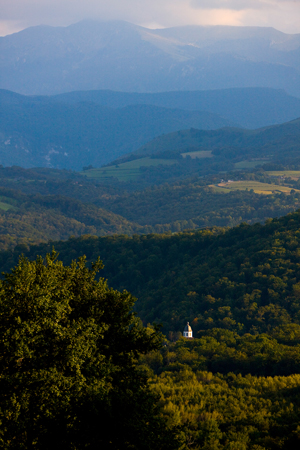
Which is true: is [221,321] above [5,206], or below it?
above

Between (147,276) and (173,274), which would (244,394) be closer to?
(173,274)

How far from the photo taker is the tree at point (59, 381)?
15891mm

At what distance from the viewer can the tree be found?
15891mm

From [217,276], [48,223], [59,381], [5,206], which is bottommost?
[48,223]

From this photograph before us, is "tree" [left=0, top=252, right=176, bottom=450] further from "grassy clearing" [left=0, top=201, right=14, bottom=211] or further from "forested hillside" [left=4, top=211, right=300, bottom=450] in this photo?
"grassy clearing" [left=0, top=201, right=14, bottom=211]

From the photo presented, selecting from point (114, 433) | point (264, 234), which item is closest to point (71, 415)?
point (114, 433)

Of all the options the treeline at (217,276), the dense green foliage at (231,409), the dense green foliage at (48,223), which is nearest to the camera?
the dense green foliage at (231,409)

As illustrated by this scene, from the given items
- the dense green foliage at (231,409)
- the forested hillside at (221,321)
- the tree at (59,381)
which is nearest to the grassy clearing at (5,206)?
the forested hillside at (221,321)

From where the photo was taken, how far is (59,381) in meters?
16.0

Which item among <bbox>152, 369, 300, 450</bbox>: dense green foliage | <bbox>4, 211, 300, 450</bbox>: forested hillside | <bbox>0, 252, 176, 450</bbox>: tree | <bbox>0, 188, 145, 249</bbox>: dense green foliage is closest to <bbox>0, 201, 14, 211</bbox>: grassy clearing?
<bbox>0, 188, 145, 249</bbox>: dense green foliage

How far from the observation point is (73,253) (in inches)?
3787

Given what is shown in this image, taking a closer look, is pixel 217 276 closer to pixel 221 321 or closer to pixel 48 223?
pixel 221 321

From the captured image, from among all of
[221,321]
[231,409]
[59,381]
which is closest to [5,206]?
[221,321]

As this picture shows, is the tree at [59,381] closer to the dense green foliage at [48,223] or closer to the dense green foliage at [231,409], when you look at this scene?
the dense green foliage at [231,409]
